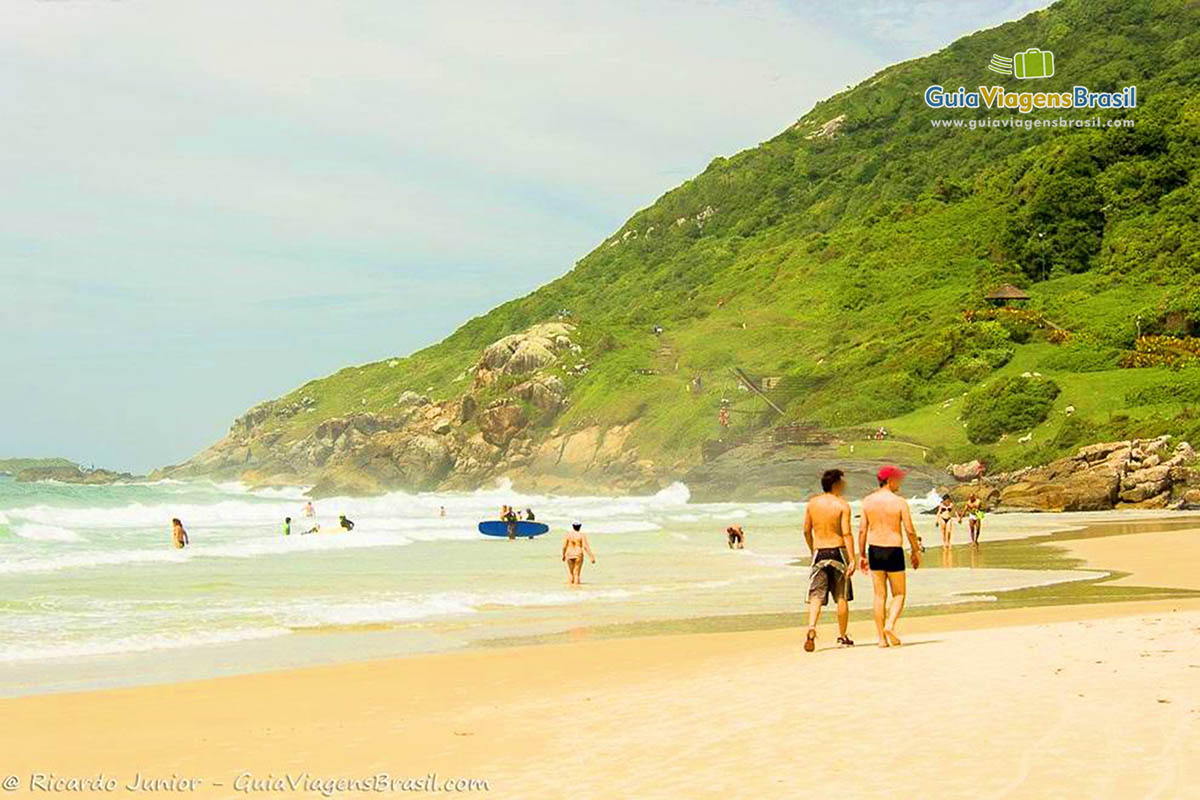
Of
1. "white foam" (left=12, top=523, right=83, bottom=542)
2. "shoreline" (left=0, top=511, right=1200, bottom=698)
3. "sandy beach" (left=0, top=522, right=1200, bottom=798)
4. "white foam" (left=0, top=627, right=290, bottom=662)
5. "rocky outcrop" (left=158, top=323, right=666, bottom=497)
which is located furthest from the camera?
"rocky outcrop" (left=158, top=323, right=666, bottom=497)

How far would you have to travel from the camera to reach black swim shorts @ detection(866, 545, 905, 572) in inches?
509

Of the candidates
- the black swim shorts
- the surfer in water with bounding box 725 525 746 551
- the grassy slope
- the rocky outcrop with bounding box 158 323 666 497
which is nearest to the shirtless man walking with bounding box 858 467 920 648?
the black swim shorts

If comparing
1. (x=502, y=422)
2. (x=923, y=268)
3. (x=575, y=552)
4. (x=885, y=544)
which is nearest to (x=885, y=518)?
(x=885, y=544)

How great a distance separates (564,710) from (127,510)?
70.3 metres

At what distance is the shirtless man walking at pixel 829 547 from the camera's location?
12.7 m

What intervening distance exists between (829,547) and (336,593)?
12.8 meters

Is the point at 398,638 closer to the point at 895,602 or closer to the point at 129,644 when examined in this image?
the point at 129,644

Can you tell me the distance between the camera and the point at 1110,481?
5644cm

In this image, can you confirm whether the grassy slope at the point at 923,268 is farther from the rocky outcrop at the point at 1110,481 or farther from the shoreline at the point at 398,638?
the shoreline at the point at 398,638

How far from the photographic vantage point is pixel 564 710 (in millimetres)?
10062


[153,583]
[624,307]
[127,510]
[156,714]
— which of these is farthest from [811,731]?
[624,307]

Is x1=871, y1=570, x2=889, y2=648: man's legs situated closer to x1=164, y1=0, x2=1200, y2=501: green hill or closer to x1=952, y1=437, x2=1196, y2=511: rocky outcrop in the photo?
x1=952, y1=437, x2=1196, y2=511: rocky outcrop

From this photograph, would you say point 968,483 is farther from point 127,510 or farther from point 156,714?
point 156,714

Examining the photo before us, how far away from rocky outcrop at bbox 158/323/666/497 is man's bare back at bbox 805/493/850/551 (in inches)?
3567
